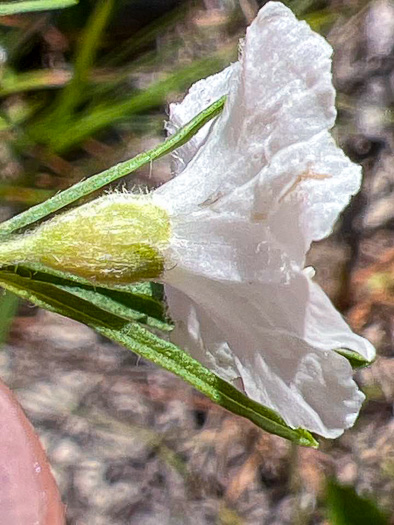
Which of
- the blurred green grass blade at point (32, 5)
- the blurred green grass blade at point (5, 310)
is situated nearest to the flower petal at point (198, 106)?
the blurred green grass blade at point (32, 5)

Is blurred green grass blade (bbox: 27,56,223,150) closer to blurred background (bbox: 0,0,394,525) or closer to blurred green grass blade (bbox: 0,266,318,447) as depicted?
blurred background (bbox: 0,0,394,525)

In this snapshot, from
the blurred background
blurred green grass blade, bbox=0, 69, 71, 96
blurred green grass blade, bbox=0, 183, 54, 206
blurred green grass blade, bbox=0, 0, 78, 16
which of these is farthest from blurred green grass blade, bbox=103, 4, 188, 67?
blurred green grass blade, bbox=0, 0, 78, 16

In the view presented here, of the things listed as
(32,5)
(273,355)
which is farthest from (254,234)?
(32,5)

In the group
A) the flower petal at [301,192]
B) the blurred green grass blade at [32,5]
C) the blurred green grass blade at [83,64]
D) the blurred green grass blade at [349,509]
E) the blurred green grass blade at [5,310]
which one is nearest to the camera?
the flower petal at [301,192]

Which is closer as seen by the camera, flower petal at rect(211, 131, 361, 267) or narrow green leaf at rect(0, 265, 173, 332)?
flower petal at rect(211, 131, 361, 267)

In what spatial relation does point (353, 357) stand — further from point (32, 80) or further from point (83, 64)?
point (32, 80)

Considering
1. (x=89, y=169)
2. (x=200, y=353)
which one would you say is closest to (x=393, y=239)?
(x=89, y=169)

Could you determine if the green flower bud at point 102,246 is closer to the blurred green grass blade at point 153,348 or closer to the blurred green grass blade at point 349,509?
the blurred green grass blade at point 153,348
